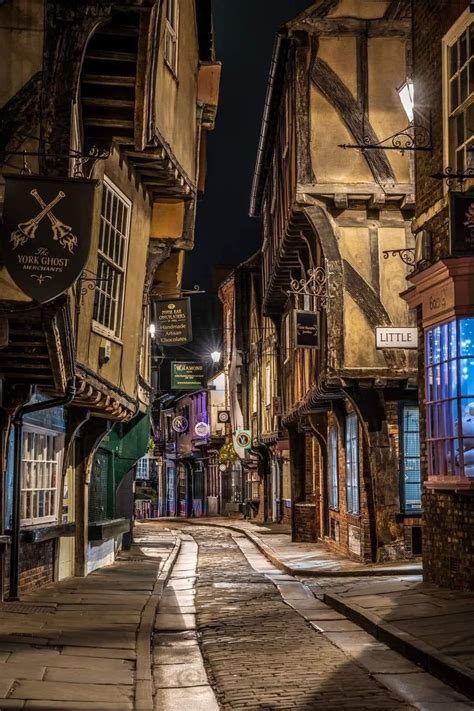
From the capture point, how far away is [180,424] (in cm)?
5500

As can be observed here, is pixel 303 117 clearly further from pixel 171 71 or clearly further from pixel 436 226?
pixel 436 226

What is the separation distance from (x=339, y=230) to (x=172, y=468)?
4509cm

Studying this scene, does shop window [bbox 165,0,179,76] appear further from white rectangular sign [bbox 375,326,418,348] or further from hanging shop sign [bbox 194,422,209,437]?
hanging shop sign [bbox 194,422,209,437]

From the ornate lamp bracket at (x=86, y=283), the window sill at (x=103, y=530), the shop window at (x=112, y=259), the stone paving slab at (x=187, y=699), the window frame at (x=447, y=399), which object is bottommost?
the stone paving slab at (x=187, y=699)

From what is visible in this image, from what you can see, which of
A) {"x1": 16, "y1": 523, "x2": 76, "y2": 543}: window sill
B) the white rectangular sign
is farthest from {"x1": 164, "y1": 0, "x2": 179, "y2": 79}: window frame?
{"x1": 16, "y1": 523, "x2": 76, "y2": 543}: window sill

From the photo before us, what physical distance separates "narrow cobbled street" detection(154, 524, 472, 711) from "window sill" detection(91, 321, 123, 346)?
13.5 feet

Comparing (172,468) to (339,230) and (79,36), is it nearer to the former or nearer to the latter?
(339,230)

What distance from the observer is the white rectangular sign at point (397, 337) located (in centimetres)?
1619

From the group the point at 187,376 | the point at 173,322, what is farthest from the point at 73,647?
the point at 187,376

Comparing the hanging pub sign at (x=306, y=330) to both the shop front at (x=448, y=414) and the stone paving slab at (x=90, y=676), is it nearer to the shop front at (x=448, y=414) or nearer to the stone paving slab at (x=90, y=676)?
the shop front at (x=448, y=414)

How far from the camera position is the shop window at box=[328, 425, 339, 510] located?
22188 mm

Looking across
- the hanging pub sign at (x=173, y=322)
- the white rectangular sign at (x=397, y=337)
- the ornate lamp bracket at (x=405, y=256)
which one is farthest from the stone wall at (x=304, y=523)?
the white rectangular sign at (x=397, y=337)

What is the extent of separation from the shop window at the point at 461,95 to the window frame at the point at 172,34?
191 inches

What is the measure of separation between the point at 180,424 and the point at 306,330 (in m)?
36.6
